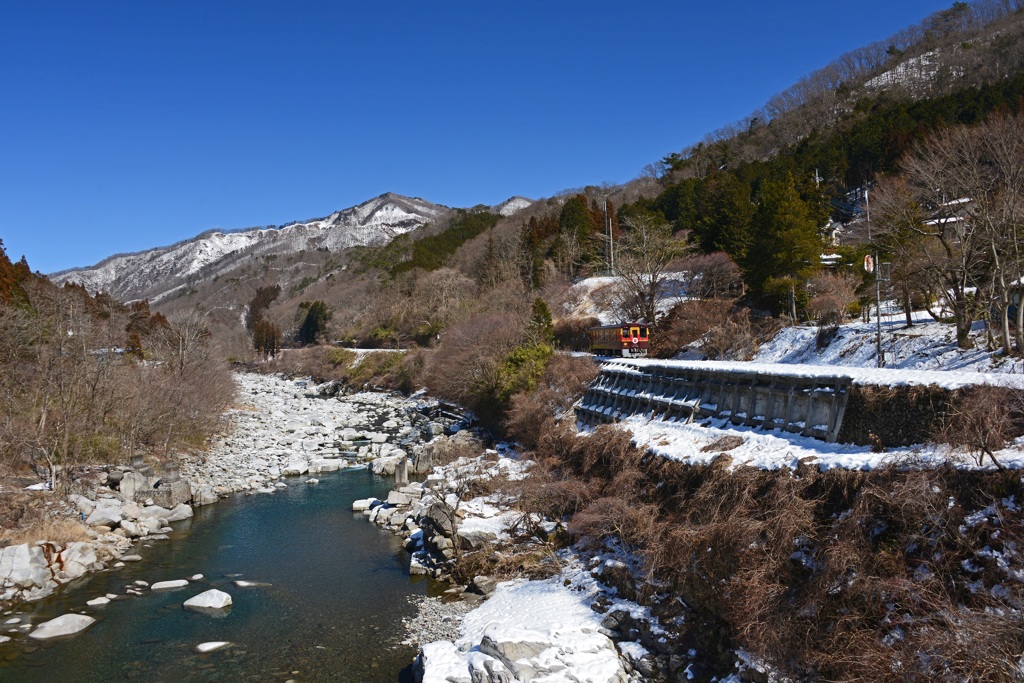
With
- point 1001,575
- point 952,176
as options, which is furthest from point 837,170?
point 1001,575

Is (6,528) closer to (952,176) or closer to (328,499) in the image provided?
(328,499)

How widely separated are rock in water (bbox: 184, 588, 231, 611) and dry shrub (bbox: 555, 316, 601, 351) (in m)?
25.6

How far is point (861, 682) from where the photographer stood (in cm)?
780

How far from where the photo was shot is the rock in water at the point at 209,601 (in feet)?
42.9

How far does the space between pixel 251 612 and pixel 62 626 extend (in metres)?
3.39

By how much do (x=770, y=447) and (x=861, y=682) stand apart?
5.97 metres

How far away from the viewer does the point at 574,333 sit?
128ft

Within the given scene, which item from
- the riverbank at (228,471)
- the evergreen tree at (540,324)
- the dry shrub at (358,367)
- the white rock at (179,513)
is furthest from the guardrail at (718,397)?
the dry shrub at (358,367)

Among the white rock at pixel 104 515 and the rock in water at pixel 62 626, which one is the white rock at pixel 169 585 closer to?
the rock in water at pixel 62 626

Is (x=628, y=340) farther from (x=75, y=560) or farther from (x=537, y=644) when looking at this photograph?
(x=75, y=560)

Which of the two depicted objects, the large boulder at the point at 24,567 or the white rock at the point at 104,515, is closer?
the large boulder at the point at 24,567

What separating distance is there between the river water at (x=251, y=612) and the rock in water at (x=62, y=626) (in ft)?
0.57

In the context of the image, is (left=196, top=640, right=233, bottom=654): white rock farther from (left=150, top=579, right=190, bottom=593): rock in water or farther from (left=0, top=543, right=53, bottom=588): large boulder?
(left=0, top=543, right=53, bottom=588): large boulder

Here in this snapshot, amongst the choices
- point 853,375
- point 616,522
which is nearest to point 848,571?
point 853,375
